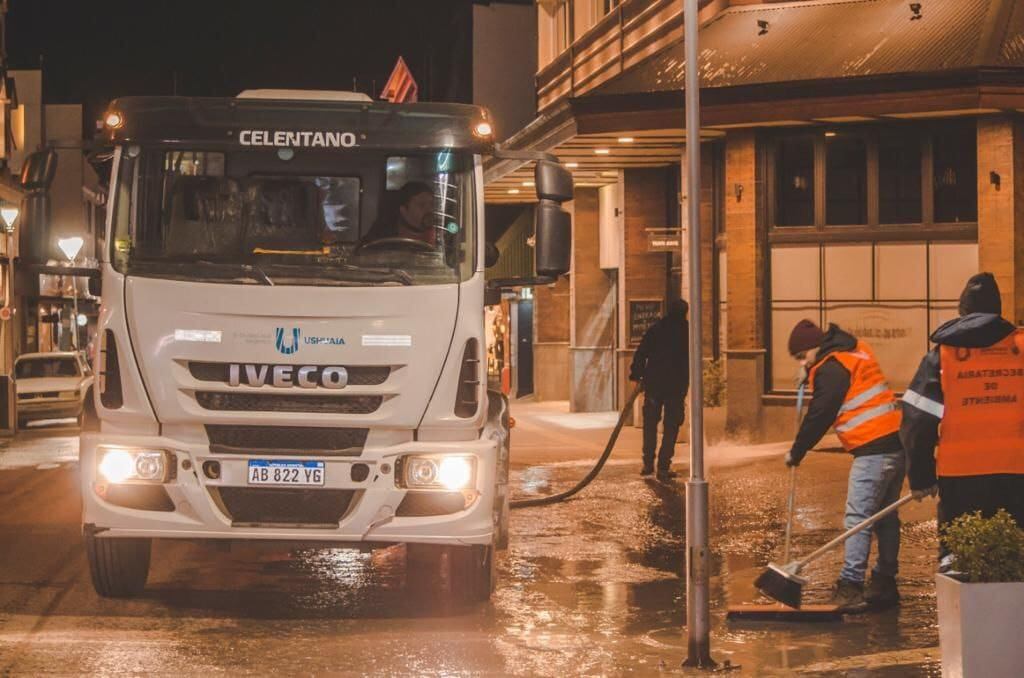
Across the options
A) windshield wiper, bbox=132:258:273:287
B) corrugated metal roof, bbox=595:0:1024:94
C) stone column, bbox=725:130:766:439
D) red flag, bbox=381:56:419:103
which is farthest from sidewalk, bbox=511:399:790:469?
red flag, bbox=381:56:419:103

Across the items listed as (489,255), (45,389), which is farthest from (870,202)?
(45,389)

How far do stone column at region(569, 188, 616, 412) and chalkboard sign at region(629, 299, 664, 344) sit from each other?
3502mm

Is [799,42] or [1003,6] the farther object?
[799,42]

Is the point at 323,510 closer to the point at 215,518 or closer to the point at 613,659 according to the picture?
the point at 215,518

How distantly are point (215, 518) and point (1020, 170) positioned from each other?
13.1 m

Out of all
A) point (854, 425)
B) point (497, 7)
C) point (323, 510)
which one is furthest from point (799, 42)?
point (497, 7)

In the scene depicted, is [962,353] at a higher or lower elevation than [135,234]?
lower

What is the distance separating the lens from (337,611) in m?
9.39

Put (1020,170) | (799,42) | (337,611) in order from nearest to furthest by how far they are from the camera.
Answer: (337,611), (1020,170), (799,42)

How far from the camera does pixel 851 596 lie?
30.6ft

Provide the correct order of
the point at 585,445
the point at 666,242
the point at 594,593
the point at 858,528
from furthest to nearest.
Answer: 1. the point at 666,242
2. the point at 585,445
3. the point at 594,593
4. the point at 858,528

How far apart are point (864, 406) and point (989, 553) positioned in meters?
2.69

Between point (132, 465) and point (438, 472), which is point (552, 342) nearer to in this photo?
point (438, 472)

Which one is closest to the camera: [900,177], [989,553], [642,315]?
[989,553]
